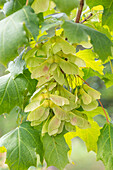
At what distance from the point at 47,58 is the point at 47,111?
116 mm

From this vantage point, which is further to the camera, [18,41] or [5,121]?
[5,121]

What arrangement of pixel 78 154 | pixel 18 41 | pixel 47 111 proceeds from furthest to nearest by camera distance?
pixel 78 154 < pixel 47 111 < pixel 18 41

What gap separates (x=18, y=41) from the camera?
342mm

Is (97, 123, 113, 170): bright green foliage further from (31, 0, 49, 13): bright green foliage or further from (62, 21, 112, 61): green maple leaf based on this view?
(31, 0, 49, 13): bright green foliage

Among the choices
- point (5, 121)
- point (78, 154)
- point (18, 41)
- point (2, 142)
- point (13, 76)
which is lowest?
point (78, 154)

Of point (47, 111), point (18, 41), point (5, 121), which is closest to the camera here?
point (18, 41)

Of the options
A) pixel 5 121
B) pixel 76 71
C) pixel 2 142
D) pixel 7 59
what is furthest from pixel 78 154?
pixel 7 59

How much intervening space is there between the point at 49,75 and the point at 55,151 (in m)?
0.19

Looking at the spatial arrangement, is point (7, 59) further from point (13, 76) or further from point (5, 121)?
point (5, 121)

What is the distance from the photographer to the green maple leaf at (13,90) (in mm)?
476

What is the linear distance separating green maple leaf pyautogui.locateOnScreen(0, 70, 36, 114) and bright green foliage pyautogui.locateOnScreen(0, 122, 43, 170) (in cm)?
8

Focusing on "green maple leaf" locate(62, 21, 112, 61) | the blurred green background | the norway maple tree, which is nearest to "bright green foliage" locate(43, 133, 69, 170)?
the norway maple tree

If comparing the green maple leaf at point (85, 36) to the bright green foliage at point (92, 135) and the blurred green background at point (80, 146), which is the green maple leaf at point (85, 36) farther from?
the blurred green background at point (80, 146)

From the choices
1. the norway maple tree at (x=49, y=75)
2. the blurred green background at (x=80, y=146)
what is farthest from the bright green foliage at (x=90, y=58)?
the blurred green background at (x=80, y=146)
